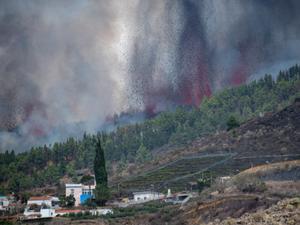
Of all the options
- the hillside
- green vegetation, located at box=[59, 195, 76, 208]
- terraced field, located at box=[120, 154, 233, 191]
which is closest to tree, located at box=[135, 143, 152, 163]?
the hillside

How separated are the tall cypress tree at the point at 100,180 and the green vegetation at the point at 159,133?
44.5 metres

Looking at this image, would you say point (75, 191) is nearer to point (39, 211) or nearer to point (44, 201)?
point (44, 201)

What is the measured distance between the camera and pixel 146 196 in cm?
8450

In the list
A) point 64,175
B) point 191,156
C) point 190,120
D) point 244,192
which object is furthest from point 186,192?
point 190,120

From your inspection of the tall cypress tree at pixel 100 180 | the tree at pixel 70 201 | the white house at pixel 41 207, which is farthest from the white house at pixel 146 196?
the white house at pixel 41 207

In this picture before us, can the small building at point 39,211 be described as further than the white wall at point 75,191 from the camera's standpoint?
No

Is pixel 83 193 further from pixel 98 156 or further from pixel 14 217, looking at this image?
pixel 14 217

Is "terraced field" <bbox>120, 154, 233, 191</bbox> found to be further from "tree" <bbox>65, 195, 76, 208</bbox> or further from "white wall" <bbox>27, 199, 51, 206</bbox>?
"white wall" <bbox>27, 199, 51, 206</bbox>

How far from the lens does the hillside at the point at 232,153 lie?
300 feet

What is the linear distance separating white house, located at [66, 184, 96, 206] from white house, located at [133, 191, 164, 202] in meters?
6.72

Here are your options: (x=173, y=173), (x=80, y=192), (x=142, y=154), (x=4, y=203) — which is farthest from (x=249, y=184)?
(x=142, y=154)

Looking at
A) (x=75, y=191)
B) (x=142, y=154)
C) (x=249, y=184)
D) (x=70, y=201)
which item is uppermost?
(x=142, y=154)

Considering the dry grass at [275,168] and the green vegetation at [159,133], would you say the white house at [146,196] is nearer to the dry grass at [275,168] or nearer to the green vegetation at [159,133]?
the dry grass at [275,168]

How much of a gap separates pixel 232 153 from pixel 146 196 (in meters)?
22.6
